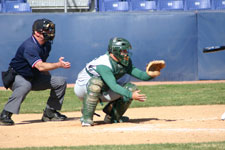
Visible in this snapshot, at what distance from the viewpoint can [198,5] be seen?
53.8 ft

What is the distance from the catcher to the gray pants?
77cm

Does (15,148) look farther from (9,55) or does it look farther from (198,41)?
(198,41)

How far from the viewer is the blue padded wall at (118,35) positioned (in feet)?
44.3

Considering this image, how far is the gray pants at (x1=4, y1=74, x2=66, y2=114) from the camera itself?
22.3ft

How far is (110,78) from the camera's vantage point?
19.5 ft

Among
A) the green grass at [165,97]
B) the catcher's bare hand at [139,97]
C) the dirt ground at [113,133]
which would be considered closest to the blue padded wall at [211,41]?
the green grass at [165,97]

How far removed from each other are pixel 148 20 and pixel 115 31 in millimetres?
1064

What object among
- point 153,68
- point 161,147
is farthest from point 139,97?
point 161,147

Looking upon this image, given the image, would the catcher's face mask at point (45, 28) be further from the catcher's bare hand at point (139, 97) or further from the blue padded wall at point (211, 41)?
the blue padded wall at point (211, 41)

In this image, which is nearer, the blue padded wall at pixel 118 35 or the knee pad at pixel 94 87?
the knee pad at pixel 94 87

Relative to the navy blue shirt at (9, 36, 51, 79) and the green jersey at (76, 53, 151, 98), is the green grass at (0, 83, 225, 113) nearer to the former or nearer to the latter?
the navy blue shirt at (9, 36, 51, 79)

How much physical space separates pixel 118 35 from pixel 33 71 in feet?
22.3

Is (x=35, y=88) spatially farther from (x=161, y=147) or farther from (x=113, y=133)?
(x=161, y=147)

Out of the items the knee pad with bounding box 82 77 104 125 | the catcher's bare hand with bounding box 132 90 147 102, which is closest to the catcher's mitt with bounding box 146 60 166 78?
the catcher's bare hand with bounding box 132 90 147 102
